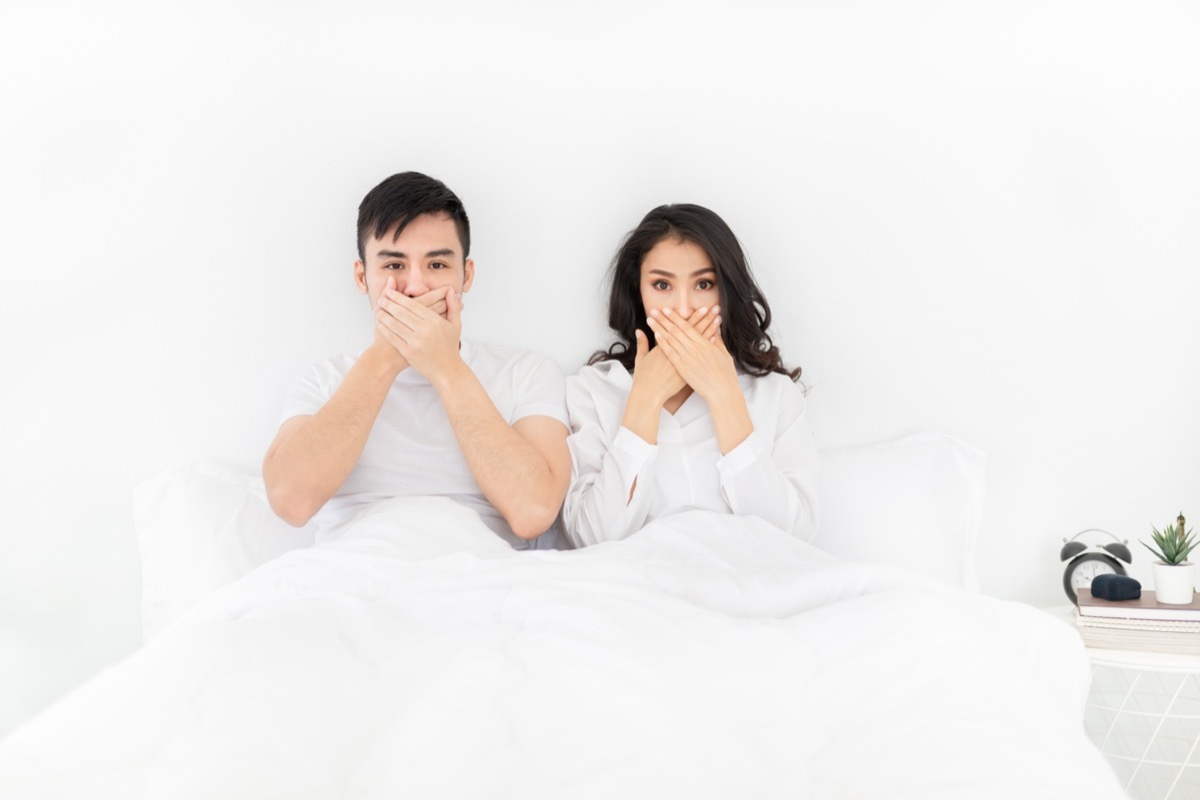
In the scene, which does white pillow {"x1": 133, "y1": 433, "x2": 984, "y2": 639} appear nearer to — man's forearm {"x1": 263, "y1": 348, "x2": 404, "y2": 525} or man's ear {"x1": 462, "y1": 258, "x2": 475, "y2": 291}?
man's forearm {"x1": 263, "y1": 348, "x2": 404, "y2": 525}

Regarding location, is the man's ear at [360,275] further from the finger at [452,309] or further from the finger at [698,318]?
the finger at [698,318]

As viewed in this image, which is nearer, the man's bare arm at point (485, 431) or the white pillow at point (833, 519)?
the man's bare arm at point (485, 431)

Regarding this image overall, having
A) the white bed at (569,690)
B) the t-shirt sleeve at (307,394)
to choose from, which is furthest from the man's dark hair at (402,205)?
the white bed at (569,690)

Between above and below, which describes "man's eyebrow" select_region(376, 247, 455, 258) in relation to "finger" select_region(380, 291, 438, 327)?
above

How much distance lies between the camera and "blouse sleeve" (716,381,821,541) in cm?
187

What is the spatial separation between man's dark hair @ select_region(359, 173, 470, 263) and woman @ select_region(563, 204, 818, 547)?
1.29 feet

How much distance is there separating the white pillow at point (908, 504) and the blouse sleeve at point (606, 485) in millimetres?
402

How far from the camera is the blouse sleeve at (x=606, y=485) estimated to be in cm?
188

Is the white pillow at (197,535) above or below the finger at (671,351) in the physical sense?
below

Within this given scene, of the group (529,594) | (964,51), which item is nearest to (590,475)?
(529,594)

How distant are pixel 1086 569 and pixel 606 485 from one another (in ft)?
3.27

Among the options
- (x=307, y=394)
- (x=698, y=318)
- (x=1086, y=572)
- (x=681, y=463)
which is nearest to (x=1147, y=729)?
(x=1086, y=572)

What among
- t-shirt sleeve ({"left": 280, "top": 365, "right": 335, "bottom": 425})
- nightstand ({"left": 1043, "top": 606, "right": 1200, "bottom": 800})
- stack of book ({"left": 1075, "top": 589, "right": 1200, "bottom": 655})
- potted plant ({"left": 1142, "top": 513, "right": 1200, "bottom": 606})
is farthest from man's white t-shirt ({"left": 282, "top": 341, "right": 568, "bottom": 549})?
nightstand ({"left": 1043, "top": 606, "right": 1200, "bottom": 800})

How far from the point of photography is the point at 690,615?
1.23 meters
